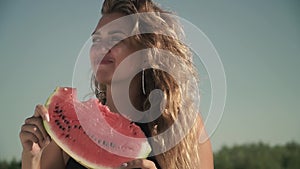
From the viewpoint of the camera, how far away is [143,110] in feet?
3.55

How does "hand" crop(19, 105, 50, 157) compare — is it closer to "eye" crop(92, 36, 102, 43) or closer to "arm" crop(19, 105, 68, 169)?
"arm" crop(19, 105, 68, 169)

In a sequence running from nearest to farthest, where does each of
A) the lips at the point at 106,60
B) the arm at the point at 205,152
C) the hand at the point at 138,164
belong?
the hand at the point at 138,164, the lips at the point at 106,60, the arm at the point at 205,152

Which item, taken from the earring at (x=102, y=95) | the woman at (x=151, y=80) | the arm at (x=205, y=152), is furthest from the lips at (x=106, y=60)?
the arm at (x=205, y=152)

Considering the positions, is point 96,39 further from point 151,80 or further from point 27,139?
point 27,139

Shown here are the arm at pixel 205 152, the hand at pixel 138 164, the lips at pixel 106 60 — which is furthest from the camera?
the arm at pixel 205 152

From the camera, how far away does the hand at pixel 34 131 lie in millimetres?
804

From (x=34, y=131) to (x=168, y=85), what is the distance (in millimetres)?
381

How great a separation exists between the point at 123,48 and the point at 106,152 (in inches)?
8.3

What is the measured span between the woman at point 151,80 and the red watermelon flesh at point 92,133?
0.22ft

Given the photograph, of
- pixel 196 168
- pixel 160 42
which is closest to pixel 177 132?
pixel 196 168

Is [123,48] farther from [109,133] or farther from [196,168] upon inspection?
[196,168]

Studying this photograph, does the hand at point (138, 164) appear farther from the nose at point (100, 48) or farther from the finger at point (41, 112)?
the nose at point (100, 48)

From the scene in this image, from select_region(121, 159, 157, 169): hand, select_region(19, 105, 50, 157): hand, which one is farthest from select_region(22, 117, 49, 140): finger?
select_region(121, 159, 157, 169): hand

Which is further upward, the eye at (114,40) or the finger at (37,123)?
the eye at (114,40)
